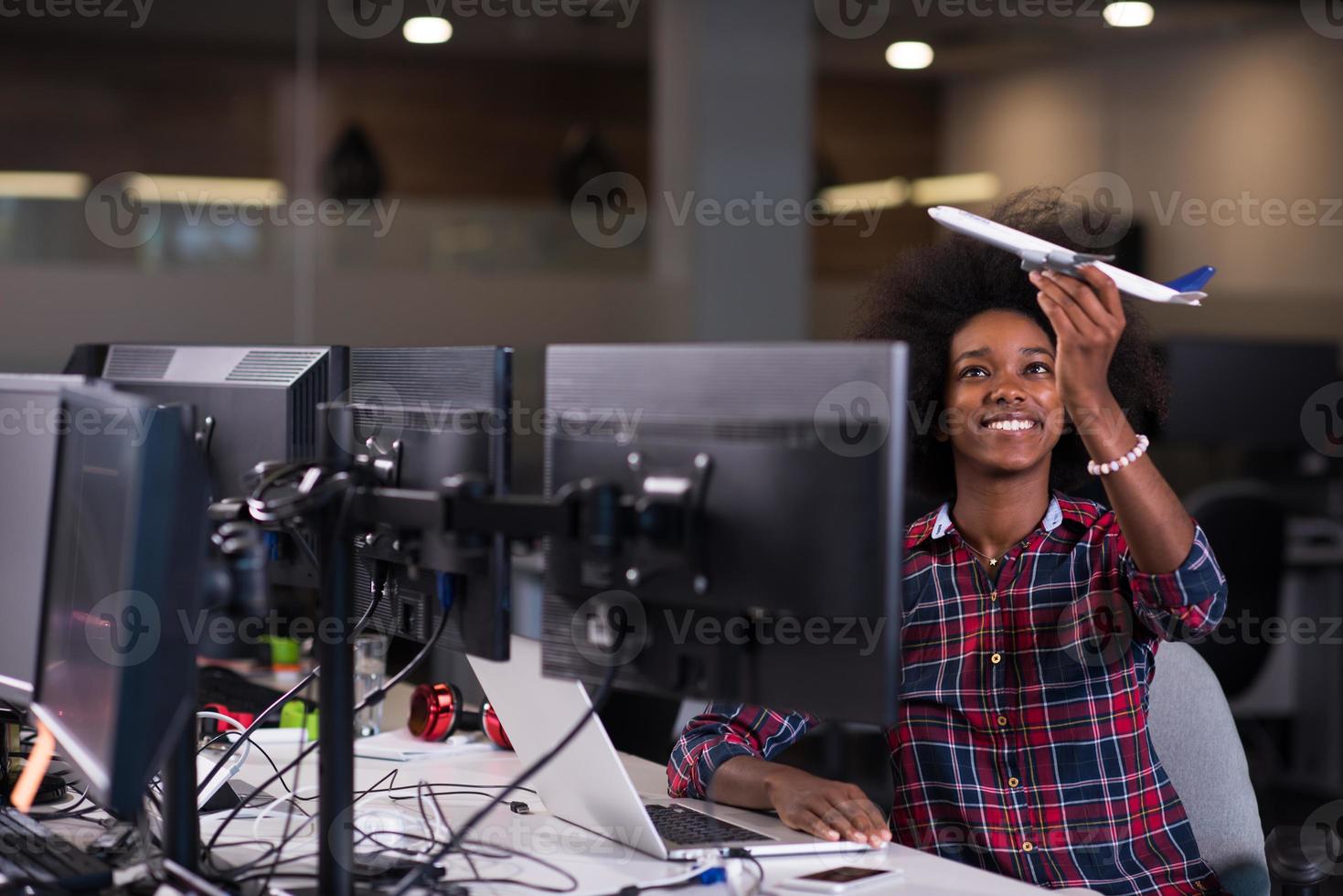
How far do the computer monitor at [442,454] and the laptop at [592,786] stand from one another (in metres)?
0.09

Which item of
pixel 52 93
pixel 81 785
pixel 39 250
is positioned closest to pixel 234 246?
pixel 39 250

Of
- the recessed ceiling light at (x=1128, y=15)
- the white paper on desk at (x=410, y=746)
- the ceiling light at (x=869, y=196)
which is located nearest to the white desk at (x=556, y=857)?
the white paper on desk at (x=410, y=746)

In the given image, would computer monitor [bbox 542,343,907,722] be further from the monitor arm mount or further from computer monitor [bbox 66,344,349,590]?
computer monitor [bbox 66,344,349,590]

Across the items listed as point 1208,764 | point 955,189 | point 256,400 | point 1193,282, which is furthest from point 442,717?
point 955,189

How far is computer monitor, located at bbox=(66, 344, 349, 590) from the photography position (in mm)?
1461

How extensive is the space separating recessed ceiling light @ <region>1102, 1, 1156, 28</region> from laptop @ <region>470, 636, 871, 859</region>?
5324 millimetres

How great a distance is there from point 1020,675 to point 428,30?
5.80 metres

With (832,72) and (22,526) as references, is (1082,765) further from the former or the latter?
(832,72)

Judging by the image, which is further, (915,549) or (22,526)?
(915,549)

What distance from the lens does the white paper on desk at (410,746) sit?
179 cm

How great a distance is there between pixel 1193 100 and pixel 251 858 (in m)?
5.88

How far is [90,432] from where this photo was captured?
3.83ft

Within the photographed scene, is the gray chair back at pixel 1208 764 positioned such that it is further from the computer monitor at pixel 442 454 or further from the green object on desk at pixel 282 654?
the green object on desk at pixel 282 654

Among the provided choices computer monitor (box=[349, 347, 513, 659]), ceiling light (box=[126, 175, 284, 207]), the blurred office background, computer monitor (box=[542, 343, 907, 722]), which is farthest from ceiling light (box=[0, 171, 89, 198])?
computer monitor (box=[542, 343, 907, 722])
